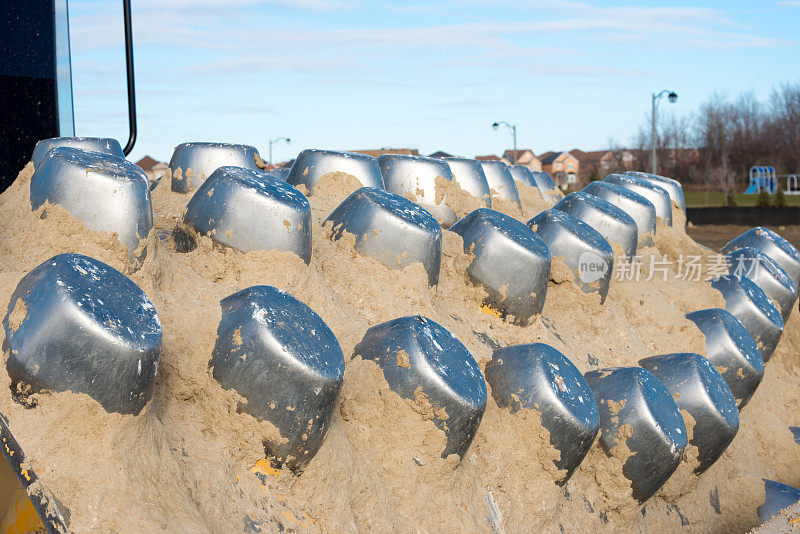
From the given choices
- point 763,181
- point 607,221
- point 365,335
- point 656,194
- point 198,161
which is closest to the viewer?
point 365,335

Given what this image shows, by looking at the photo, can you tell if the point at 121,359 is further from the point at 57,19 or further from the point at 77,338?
the point at 57,19

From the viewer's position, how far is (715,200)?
40875 mm

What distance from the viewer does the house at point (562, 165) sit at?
76125mm

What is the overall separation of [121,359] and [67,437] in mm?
236

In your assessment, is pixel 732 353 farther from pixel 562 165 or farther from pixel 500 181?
pixel 562 165

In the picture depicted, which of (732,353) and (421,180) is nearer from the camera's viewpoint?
(732,353)

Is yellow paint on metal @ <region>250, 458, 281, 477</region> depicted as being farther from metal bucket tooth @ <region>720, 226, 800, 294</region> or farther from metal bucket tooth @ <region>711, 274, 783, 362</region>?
metal bucket tooth @ <region>720, 226, 800, 294</region>

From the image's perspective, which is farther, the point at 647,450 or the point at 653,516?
the point at 653,516

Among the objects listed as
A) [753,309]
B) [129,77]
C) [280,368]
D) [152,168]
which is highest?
[129,77]

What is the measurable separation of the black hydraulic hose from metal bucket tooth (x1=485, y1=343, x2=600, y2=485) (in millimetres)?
1845

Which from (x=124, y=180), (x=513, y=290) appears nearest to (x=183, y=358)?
(x=124, y=180)

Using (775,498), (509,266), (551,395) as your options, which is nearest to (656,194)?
(775,498)

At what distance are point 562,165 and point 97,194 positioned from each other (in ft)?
257

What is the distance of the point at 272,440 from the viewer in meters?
2.45
